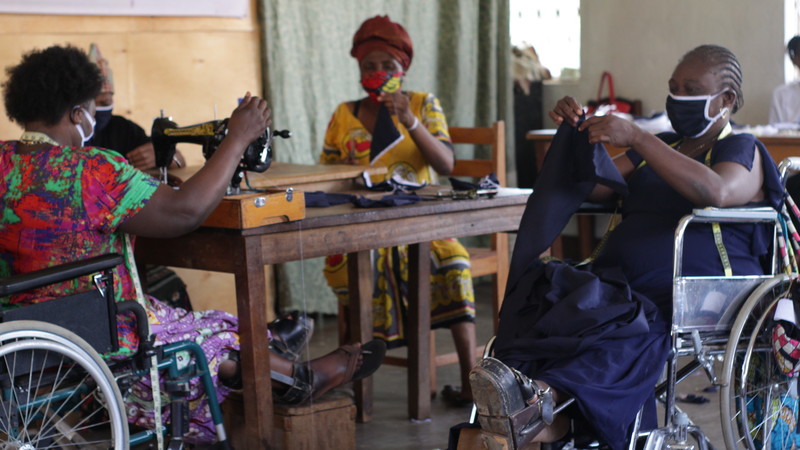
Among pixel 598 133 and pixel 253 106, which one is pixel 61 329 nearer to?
pixel 253 106

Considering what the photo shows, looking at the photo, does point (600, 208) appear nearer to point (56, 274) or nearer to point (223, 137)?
point (223, 137)

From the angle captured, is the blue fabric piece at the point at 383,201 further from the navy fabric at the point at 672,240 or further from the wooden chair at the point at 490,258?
the wooden chair at the point at 490,258

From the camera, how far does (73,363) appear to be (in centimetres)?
230

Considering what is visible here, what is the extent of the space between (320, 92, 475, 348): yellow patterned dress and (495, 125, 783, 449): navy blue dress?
0.96 metres

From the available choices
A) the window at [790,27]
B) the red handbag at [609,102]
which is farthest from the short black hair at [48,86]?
the window at [790,27]

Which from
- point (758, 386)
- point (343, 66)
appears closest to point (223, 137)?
point (758, 386)

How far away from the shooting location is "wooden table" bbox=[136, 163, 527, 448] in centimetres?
264

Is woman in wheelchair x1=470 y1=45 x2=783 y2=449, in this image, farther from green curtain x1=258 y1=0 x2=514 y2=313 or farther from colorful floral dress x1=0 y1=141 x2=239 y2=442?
green curtain x1=258 y1=0 x2=514 y2=313

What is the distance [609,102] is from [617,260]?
3531 millimetres

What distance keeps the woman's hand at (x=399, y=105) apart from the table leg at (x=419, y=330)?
43 centimetres

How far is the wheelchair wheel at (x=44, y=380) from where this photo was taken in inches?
84.9

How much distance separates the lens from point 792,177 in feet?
10.2

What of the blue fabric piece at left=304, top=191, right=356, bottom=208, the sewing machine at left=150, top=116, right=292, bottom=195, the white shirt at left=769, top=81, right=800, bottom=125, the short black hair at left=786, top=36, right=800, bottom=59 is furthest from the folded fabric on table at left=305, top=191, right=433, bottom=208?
the white shirt at left=769, top=81, right=800, bottom=125

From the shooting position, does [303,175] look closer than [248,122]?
No
